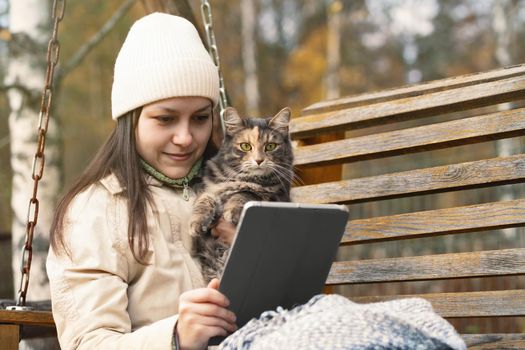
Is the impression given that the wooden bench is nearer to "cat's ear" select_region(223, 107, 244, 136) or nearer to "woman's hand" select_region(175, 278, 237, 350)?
"cat's ear" select_region(223, 107, 244, 136)

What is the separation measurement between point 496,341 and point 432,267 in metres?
0.38

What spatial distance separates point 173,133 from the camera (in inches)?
103

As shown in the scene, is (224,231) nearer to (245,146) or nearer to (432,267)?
(245,146)

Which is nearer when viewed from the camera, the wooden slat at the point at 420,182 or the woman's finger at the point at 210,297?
the woman's finger at the point at 210,297

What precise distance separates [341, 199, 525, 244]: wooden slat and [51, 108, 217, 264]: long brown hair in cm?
110

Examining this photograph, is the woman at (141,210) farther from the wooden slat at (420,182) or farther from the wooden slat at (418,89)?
the wooden slat at (418,89)

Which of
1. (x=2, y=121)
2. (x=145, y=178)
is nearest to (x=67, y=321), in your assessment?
(x=145, y=178)

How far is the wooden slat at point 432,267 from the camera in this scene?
287cm

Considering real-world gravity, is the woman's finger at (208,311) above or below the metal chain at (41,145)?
below

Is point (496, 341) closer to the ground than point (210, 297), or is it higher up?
closer to the ground

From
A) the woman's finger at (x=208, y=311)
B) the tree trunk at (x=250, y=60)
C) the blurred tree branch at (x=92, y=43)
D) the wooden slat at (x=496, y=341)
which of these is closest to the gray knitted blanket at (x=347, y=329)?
the woman's finger at (x=208, y=311)

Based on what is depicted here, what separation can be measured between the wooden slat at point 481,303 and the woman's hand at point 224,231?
2.23 ft

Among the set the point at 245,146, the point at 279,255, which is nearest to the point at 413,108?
the point at 245,146

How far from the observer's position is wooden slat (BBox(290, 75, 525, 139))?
3.03 meters
